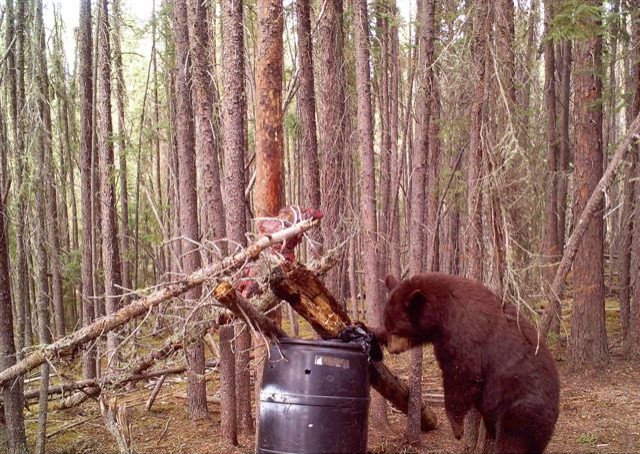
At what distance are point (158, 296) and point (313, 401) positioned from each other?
59.6 inches

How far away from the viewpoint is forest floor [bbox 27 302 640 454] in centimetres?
768

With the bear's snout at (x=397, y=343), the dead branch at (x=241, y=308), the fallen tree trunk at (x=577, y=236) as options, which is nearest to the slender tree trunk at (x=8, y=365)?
the dead branch at (x=241, y=308)

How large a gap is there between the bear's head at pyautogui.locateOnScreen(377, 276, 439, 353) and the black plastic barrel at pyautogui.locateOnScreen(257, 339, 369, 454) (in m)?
0.56

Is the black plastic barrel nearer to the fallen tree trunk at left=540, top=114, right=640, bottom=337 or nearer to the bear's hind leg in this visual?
the bear's hind leg

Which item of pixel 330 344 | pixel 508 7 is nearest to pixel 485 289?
pixel 330 344

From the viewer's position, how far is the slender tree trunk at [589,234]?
1168cm

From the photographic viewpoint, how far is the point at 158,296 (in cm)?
505

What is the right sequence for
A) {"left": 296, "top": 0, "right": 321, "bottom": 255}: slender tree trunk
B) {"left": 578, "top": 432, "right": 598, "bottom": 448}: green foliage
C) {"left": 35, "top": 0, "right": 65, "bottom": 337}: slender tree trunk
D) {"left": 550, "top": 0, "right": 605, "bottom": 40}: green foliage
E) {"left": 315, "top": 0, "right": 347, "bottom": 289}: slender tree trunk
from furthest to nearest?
1. {"left": 315, "top": 0, "right": 347, "bottom": 289}: slender tree trunk
2. {"left": 296, "top": 0, "right": 321, "bottom": 255}: slender tree trunk
3. {"left": 550, "top": 0, "right": 605, "bottom": 40}: green foliage
4. {"left": 35, "top": 0, "right": 65, "bottom": 337}: slender tree trunk
5. {"left": 578, "top": 432, "right": 598, "bottom": 448}: green foliage

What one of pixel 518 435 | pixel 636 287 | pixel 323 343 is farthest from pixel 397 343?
pixel 636 287

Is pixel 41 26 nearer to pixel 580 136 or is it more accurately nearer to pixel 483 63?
pixel 483 63

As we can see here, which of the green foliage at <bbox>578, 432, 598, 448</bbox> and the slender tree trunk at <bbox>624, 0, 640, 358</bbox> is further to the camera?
the slender tree trunk at <bbox>624, 0, 640, 358</bbox>

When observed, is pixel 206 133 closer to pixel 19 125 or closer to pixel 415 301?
pixel 19 125

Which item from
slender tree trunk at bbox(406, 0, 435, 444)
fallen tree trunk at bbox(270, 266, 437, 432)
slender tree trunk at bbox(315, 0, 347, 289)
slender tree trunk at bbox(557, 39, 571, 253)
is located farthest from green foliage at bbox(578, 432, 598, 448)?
slender tree trunk at bbox(557, 39, 571, 253)

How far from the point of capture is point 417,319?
4957 millimetres
